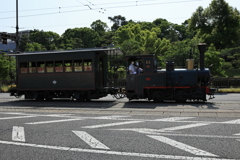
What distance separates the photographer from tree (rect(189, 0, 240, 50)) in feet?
162

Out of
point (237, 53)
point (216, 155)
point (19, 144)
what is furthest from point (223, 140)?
point (237, 53)

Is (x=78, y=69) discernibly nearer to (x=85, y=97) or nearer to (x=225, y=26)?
(x=85, y=97)

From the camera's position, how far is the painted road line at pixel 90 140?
5629mm

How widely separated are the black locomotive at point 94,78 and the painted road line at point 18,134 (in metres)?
7.50

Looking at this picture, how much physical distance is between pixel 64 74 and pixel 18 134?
8.89 meters

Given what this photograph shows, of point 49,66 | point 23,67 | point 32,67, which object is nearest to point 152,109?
point 49,66

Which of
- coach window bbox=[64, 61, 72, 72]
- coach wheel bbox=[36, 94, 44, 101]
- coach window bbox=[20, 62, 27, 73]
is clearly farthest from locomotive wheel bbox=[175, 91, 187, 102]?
coach window bbox=[20, 62, 27, 73]

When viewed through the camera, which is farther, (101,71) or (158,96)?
(101,71)

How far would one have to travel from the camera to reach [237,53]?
164 feet

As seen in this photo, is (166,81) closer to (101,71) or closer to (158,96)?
(158,96)

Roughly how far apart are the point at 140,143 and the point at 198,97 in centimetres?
837

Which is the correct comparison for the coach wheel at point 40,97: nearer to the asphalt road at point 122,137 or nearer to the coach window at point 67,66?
the coach window at point 67,66

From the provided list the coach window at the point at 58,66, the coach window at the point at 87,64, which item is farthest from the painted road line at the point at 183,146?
the coach window at the point at 58,66

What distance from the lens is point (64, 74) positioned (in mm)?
15570
